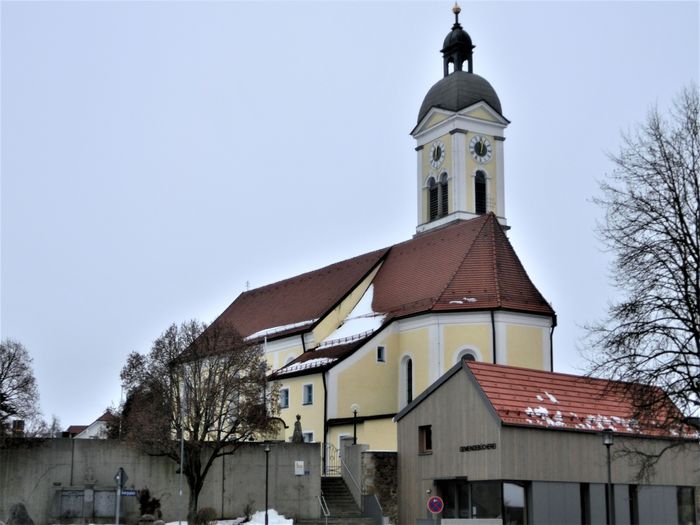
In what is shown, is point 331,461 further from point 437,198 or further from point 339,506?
point 437,198

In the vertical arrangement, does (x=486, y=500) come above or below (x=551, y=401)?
below

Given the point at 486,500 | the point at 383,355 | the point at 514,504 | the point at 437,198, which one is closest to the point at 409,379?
the point at 383,355

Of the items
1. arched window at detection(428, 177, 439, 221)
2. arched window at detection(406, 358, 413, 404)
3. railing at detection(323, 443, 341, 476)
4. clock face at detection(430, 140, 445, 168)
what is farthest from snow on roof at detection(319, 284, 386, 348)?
Result: clock face at detection(430, 140, 445, 168)

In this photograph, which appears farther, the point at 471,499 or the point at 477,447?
the point at 471,499

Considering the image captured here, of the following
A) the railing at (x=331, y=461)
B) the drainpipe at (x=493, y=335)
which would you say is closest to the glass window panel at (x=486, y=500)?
the railing at (x=331, y=461)

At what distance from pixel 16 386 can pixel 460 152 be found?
31723 millimetres

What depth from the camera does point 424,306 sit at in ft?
163

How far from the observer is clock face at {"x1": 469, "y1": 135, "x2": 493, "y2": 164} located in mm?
60938

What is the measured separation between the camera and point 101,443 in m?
36.2

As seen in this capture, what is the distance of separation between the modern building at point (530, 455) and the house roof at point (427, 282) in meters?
13.5

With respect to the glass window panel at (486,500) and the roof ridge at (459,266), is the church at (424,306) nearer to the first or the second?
the roof ridge at (459,266)

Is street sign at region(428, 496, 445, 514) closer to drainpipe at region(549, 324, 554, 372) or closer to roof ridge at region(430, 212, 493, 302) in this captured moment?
roof ridge at region(430, 212, 493, 302)

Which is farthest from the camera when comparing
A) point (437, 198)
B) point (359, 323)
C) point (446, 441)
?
point (437, 198)

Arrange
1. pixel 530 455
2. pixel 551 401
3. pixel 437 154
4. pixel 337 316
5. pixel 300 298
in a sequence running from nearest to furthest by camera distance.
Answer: pixel 530 455 < pixel 551 401 < pixel 337 316 < pixel 437 154 < pixel 300 298
